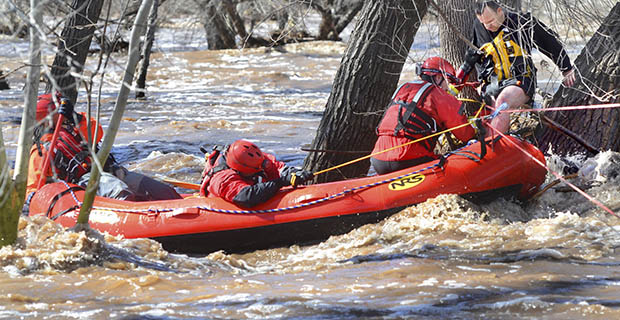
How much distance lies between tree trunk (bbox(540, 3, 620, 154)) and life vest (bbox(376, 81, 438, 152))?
1.42 metres

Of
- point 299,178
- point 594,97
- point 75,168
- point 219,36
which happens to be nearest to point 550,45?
point 594,97

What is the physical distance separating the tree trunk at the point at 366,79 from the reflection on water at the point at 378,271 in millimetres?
1335

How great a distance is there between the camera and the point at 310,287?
456 centimetres

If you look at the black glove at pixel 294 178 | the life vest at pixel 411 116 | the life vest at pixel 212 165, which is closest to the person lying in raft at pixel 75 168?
the life vest at pixel 212 165

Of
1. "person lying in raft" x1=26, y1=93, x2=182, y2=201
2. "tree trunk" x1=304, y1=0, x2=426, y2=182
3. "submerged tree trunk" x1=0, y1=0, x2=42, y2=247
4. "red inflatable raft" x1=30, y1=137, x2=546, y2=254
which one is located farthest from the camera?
"tree trunk" x1=304, y1=0, x2=426, y2=182

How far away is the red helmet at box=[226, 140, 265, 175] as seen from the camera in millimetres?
5977

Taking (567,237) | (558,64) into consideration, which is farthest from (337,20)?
(567,237)

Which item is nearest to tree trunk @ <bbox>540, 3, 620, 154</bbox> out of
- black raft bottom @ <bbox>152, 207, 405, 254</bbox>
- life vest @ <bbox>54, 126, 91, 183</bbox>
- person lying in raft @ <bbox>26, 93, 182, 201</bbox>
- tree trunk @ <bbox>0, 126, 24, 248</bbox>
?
black raft bottom @ <bbox>152, 207, 405, 254</bbox>

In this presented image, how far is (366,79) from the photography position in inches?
271

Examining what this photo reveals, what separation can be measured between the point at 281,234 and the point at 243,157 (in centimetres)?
65

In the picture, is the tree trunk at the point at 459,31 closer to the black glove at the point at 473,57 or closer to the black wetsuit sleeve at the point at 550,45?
the black glove at the point at 473,57

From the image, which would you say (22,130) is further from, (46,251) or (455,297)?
(455,297)

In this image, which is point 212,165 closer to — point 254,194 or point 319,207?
point 254,194

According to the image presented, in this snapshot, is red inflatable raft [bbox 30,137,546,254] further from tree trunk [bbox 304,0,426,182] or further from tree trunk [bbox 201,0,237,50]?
tree trunk [bbox 201,0,237,50]
